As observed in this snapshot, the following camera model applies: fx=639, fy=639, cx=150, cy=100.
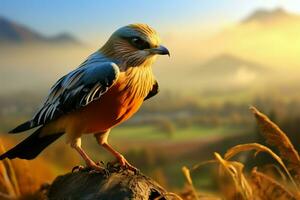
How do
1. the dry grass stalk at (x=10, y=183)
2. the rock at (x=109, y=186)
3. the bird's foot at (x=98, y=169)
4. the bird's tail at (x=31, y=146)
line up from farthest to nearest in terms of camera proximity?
the dry grass stalk at (x=10, y=183), the bird's tail at (x=31, y=146), the bird's foot at (x=98, y=169), the rock at (x=109, y=186)

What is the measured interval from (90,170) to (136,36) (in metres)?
0.46

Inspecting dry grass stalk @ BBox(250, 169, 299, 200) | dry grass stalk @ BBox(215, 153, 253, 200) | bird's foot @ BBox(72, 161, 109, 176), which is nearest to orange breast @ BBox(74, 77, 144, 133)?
bird's foot @ BBox(72, 161, 109, 176)

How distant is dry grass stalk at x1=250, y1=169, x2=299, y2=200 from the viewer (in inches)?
83.4

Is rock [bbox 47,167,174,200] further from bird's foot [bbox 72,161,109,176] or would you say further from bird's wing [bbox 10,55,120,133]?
bird's wing [bbox 10,55,120,133]

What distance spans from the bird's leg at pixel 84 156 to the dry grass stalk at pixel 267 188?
54 cm

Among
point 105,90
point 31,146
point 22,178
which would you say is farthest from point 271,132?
point 22,178

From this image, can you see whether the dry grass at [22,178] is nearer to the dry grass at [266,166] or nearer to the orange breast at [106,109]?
the orange breast at [106,109]

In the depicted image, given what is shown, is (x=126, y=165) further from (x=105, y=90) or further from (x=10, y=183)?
(x=10, y=183)

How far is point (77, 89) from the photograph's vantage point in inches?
82.4

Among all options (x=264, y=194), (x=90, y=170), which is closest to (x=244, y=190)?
(x=264, y=194)

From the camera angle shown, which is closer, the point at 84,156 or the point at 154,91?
the point at 84,156

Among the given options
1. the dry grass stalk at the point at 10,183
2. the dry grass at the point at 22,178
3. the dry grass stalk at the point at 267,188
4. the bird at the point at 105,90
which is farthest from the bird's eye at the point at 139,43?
the dry grass stalk at the point at 10,183

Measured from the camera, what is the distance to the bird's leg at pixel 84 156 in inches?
80.8

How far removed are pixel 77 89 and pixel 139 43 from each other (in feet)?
0.83
